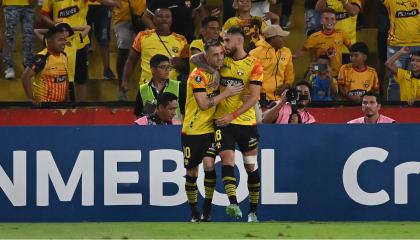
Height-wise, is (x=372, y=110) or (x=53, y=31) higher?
(x=53, y=31)

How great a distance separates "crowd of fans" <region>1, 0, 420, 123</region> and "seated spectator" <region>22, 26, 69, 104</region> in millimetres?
13

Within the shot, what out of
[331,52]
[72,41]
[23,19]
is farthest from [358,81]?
[23,19]

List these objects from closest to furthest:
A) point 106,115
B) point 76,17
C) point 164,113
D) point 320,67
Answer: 1. point 164,113
2. point 106,115
3. point 320,67
4. point 76,17

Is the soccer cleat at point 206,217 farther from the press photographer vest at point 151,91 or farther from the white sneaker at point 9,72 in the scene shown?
the white sneaker at point 9,72

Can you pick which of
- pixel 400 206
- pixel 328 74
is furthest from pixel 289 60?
pixel 400 206

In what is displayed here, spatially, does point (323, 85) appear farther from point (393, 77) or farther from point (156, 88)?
point (156, 88)

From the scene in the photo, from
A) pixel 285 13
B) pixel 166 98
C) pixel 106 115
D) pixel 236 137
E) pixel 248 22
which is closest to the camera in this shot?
pixel 236 137

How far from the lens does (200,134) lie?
13.3 metres

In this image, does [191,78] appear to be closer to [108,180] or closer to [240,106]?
[240,106]

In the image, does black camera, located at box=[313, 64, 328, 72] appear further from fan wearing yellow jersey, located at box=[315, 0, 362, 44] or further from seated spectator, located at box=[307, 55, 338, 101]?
fan wearing yellow jersey, located at box=[315, 0, 362, 44]

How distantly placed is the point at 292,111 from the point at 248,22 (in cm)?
228

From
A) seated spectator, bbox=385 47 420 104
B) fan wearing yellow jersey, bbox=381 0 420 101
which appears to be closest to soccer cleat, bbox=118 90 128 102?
seated spectator, bbox=385 47 420 104

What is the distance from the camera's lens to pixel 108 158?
567 inches

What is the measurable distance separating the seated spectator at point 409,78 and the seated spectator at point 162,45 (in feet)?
9.08
